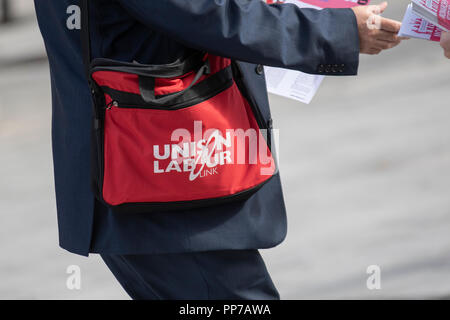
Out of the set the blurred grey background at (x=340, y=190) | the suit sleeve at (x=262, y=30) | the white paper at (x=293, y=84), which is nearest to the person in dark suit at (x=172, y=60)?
the suit sleeve at (x=262, y=30)

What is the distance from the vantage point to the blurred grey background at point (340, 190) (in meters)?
3.61

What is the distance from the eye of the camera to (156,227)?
1.99 meters

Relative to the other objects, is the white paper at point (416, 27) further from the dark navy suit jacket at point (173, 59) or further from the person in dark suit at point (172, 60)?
the dark navy suit jacket at point (173, 59)

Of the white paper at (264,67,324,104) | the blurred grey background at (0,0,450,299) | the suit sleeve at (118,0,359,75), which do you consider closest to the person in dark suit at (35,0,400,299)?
the suit sleeve at (118,0,359,75)

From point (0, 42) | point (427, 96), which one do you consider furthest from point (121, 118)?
point (0, 42)

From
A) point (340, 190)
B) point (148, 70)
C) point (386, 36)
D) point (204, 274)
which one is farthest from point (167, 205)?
point (340, 190)

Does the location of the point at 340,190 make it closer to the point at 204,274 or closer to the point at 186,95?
the point at 204,274

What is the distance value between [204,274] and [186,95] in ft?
1.50

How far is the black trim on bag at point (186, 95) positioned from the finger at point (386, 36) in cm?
40

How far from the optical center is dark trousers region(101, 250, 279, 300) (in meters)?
2.03

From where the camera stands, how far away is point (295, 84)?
7.47ft

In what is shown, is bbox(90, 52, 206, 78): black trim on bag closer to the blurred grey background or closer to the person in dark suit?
the person in dark suit

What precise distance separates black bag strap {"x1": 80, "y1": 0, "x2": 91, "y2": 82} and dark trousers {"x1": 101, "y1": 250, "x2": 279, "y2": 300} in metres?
0.50
